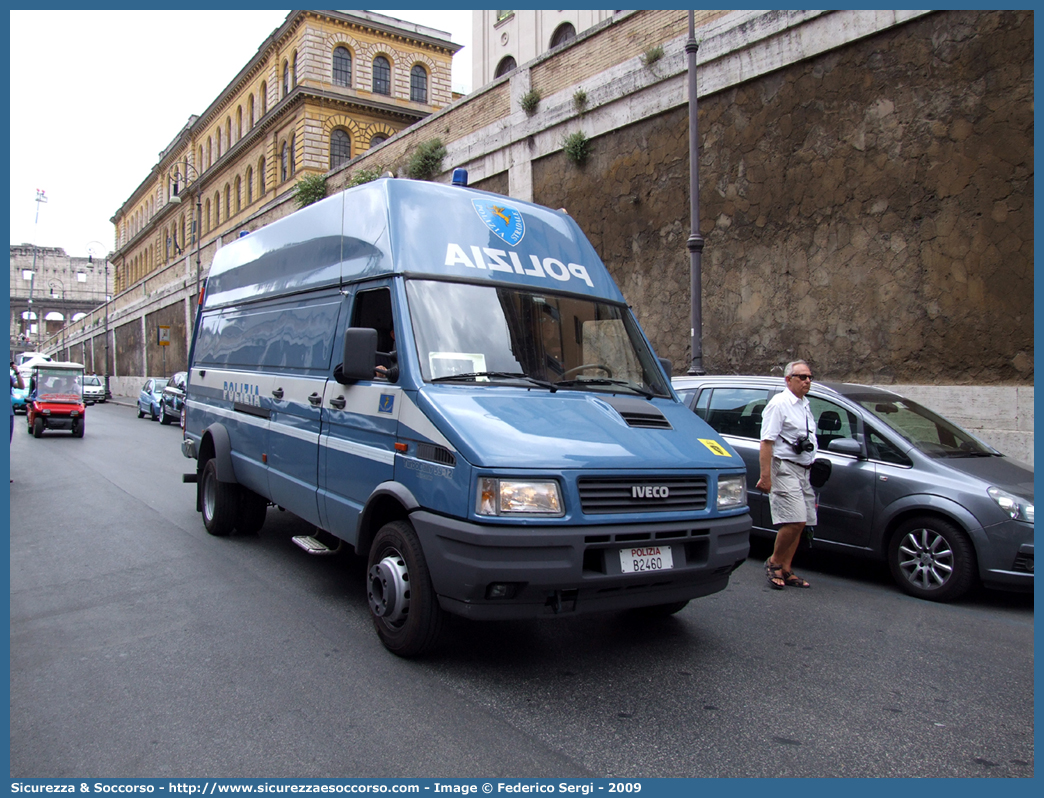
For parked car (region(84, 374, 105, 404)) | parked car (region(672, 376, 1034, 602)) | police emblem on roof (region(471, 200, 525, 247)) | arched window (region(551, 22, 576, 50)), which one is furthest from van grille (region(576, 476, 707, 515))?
parked car (region(84, 374, 105, 404))

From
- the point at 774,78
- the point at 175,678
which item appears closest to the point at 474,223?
the point at 175,678

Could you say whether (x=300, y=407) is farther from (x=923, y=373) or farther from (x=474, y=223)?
(x=923, y=373)

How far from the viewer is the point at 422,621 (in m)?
4.14

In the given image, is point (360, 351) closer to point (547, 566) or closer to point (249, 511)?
point (547, 566)

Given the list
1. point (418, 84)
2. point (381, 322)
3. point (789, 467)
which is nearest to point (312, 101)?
point (418, 84)

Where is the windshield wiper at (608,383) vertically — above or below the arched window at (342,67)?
below

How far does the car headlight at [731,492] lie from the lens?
4.45 metres

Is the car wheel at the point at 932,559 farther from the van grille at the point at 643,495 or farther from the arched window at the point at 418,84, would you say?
the arched window at the point at 418,84

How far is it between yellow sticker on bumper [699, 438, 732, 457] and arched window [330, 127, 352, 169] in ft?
150

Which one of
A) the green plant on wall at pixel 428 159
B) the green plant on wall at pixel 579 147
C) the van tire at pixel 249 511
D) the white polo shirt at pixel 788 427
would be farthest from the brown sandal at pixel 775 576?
the green plant on wall at pixel 428 159

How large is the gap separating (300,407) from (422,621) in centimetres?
238

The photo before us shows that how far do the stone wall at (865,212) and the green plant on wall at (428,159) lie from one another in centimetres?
776

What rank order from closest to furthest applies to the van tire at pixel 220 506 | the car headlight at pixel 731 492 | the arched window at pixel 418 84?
the car headlight at pixel 731 492 → the van tire at pixel 220 506 → the arched window at pixel 418 84

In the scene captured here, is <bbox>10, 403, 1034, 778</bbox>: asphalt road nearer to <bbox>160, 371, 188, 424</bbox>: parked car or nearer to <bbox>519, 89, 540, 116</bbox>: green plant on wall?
<bbox>519, 89, 540, 116</bbox>: green plant on wall
